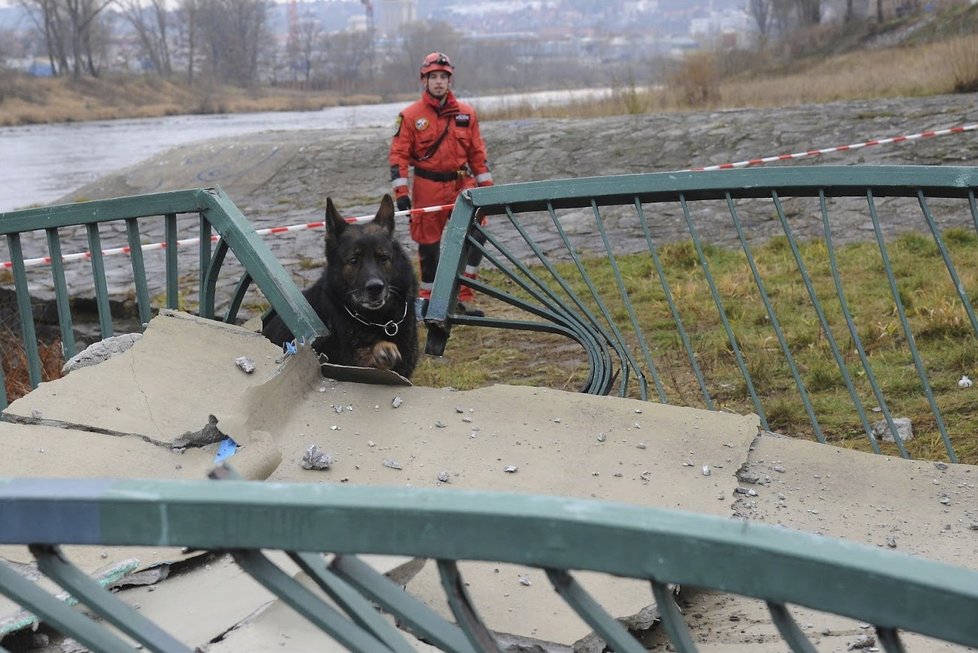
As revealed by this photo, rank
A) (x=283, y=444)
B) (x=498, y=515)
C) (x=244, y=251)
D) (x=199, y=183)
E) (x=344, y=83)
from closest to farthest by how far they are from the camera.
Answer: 1. (x=498, y=515)
2. (x=283, y=444)
3. (x=244, y=251)
4. (x=199, y=183)
5. (x=344, y=83)

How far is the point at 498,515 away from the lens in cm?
136

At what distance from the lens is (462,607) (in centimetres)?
145

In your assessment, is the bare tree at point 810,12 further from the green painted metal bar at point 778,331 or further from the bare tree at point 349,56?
the green painted metal bar at point 778,331

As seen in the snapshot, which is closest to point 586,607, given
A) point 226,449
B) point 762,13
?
point 226,449

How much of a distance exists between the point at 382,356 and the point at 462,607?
14.7ft

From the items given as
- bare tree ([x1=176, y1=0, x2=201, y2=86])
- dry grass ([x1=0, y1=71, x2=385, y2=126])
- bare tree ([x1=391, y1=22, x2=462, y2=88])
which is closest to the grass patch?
dry grass ([x1=0, y1=71, x2=385, y2=126])

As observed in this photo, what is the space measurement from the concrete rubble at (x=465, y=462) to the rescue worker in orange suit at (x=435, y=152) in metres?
5.00

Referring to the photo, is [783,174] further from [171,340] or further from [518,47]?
[518,47]

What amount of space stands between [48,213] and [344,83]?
284 feet

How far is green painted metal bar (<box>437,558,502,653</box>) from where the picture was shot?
1424 millimetres

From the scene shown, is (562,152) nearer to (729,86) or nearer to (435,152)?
(435,152)

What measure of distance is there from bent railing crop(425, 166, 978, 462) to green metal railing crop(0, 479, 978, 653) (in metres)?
2.77

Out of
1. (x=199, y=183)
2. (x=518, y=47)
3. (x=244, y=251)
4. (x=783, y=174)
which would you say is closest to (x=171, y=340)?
(x=244, y=251)

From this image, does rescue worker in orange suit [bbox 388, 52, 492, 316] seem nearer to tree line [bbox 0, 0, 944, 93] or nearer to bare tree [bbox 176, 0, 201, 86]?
tree line [bbox 0, 0, 944, 93]
